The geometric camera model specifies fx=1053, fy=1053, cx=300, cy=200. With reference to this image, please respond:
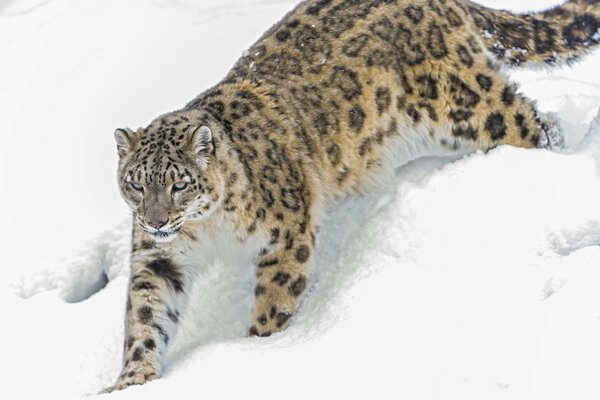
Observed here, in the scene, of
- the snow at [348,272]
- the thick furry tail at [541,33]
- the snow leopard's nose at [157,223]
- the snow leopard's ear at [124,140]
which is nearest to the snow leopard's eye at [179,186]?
the snow leopard's nose at [157,223]

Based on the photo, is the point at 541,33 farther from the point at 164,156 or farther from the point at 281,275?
the point at 164,156

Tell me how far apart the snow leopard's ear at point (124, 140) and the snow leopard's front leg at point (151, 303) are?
1.90ft

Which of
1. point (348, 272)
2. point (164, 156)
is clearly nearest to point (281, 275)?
point (348, 272)

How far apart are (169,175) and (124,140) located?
0.40 metres

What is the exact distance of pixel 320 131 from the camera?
272 inches

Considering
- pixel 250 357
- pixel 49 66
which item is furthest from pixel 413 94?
pixel 49 66

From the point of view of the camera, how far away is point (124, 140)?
6.03m

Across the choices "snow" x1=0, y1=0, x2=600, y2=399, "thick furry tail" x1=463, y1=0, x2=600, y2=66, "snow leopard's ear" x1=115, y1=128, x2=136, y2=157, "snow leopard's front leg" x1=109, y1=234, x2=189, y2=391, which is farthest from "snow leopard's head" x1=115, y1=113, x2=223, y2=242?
"thick furry tail" x1=463, y1=0, x2=600, y2=66

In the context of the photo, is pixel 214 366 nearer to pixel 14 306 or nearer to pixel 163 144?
pixel 163 144

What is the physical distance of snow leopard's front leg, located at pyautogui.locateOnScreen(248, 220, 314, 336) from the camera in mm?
6160

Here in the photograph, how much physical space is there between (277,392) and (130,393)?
2.73 ft

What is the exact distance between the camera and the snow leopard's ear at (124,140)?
19.7ft

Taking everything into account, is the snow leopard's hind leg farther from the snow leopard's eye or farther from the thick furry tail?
the thick furry tail

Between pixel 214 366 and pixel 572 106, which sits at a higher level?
pixel 214 366
